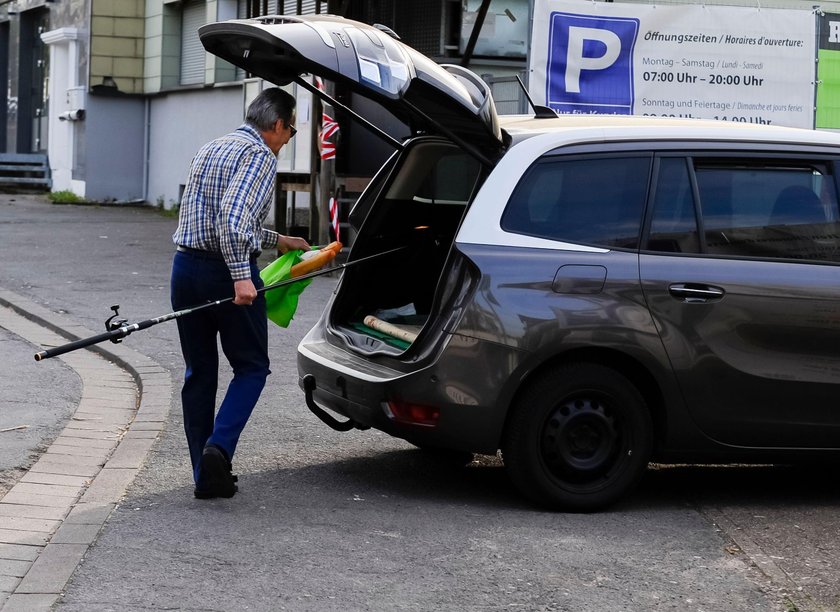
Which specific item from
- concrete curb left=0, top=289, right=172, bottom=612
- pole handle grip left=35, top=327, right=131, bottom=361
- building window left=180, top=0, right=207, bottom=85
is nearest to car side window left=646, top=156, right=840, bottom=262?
pole handle grip left=35, top=327, right=131, bottom=361

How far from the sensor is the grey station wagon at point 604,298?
241 inches

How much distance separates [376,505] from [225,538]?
866 millimetres

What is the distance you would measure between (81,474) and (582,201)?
2.59 m

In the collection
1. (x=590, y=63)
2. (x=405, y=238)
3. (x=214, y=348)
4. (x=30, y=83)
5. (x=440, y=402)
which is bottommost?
(x=440, y=402)

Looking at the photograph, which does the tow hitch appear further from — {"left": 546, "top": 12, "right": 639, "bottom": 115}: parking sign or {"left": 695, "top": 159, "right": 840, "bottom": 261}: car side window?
{"left": 546, "top": 12, "right": 639, "bottom": 115}: parking sign

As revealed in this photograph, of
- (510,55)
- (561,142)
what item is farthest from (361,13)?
(561,142)

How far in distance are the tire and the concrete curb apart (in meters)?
1.73

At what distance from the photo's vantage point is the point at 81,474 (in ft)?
22.4

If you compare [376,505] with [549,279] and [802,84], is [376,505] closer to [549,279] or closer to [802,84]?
[549,279]

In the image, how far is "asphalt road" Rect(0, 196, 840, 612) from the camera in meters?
5.08

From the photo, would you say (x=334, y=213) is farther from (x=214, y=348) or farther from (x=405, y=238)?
(x=214, y=348)

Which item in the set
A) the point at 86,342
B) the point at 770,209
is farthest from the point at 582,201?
the point at 86,342

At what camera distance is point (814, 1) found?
18312 millimetres

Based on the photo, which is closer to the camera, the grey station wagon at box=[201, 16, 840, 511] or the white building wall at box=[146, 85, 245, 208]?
the grey station wagon at box=[201, 16, 840, 511]
